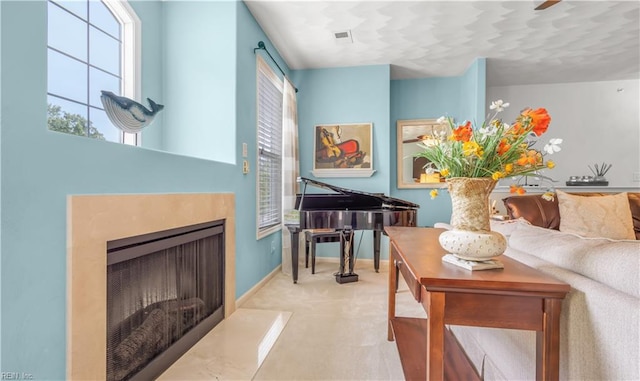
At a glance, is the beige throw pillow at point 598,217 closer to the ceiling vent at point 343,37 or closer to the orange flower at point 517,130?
the orange flower at point 517,130

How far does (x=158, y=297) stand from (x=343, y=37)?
3065mm

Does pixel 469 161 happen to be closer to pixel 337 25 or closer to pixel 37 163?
pixel 37 163

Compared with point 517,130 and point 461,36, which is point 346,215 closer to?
point 517,130

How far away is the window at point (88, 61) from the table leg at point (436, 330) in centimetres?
215

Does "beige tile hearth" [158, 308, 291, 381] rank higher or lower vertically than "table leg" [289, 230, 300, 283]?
lower

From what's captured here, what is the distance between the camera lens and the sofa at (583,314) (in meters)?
→ 0.73

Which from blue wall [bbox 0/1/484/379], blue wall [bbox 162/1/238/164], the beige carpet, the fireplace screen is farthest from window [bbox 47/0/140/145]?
the beige carpet

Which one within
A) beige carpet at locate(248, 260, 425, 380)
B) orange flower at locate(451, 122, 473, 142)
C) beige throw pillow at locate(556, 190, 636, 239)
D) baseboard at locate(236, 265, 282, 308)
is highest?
orange flower at locate(451, 122, 473, 142)

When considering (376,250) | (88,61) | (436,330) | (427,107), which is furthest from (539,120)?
(427,107)

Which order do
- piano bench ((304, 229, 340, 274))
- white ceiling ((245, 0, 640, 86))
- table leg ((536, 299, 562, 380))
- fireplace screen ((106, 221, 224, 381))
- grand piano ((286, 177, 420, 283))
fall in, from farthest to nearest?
piano bench ((304, 229, 340, 274)) → grand piano ((286, 177, 420, 283)) → white ceiling ((245, 0, 640, 86)) → fireplace screen ((106, 221, 224, 381)) → table leg ((536, 299, 562, 380))

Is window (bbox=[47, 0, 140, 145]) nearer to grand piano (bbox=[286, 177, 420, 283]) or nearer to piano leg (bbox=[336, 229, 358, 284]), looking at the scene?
grand piano (bbox=[286, 177, 420, 283])

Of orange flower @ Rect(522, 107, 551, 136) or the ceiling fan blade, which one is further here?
the ceiling fan blade

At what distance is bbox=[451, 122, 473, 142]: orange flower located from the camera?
0.99 m

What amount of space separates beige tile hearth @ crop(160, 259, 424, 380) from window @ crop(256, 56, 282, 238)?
2.69 feet
